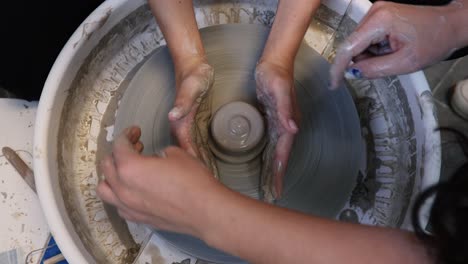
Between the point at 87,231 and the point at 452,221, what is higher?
the point at 87,231

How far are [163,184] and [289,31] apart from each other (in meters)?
0.61

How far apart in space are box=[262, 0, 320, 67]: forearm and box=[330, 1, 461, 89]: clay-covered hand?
0.66 ft

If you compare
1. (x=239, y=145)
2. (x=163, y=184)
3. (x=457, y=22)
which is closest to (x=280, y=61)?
(x=239, y=145)

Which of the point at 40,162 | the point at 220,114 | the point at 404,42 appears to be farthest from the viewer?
the point at 220,114

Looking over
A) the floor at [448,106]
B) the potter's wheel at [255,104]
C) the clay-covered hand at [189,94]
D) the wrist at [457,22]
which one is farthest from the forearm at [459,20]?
the floor at [448,106]

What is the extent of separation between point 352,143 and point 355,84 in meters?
0.24

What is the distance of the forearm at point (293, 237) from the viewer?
0.66 meters

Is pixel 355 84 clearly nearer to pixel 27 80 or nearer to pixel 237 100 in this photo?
pixel 237 100

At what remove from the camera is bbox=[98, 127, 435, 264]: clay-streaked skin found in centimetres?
66

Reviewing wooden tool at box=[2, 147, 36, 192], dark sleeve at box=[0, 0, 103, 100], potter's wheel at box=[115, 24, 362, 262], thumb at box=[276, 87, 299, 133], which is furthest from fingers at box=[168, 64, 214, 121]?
wooden tool at box=[2, 147, 36, 192]

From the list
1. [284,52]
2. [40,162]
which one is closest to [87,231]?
[40,162]

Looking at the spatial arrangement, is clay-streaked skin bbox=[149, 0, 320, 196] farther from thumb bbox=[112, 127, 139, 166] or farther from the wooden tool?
the wooden tool

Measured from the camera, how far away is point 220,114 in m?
1.13

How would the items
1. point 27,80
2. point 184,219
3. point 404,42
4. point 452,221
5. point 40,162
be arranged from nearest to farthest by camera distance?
1. point 452,221
2. point 184,219
3. point 404,42
4. point 40,162
5. point 27,80
